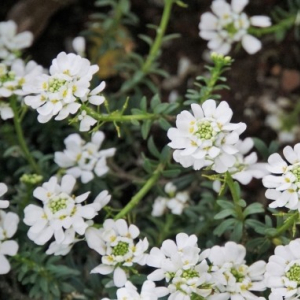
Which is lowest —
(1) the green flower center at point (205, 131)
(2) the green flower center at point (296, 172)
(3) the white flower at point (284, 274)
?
(3) the white flower at point (284, 274)

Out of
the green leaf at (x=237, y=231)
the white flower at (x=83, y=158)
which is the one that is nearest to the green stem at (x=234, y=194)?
the green leaf at (x=237, y=231)

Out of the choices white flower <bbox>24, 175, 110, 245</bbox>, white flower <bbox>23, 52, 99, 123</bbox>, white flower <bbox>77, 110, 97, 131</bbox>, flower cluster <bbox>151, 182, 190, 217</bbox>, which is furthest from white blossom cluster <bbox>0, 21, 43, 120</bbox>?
flower cluster <bbox>151, 182, 190, 217</bbox>

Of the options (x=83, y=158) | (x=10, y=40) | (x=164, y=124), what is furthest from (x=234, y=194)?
(x=10, y=40)

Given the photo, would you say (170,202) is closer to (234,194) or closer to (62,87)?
(234,194)

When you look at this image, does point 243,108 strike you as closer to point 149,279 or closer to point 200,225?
point 200,225

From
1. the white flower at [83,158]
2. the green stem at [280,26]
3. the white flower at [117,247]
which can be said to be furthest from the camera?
the green stem at [280,26]

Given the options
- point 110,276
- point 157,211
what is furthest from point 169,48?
point 110,276

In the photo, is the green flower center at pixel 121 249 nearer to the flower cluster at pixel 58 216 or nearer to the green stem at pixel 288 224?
the flower cluster at pixel 58 216
